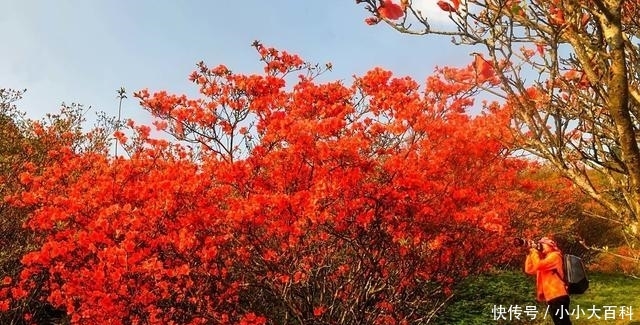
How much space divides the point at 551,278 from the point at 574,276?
1.18ft

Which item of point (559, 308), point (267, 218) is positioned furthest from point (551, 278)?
point (267, 218)

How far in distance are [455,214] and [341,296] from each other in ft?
12.2

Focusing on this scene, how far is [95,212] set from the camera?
1178 centimetres

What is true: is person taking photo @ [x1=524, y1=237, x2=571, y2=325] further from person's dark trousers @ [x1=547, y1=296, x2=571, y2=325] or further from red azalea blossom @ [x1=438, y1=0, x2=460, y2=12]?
red azalea blossom @ [x1=438, y1=0, x2=460, y2=12]

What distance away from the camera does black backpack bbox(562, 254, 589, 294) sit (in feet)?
29.8

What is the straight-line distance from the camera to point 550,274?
916 cm

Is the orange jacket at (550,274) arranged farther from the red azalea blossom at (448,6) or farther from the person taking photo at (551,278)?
the red azalea blossom at (448,6)

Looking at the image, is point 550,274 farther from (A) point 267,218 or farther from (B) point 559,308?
(A) point 267,218

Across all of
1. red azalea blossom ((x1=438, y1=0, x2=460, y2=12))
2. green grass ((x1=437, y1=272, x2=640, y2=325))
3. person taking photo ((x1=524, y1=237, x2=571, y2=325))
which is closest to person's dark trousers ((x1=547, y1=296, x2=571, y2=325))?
person taking photo ((x1=524, y1=237, x2=571, y2=325))

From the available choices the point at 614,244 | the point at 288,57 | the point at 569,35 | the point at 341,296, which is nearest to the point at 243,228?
the point at 341,296

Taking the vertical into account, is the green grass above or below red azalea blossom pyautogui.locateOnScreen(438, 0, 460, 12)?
below

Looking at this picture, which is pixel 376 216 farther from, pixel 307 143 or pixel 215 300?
pixel 215 300

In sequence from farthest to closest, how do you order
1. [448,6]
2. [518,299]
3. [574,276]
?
[518,299]
[574,276]
[448,6]

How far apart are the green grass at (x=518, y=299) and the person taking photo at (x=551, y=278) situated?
9.34ft
